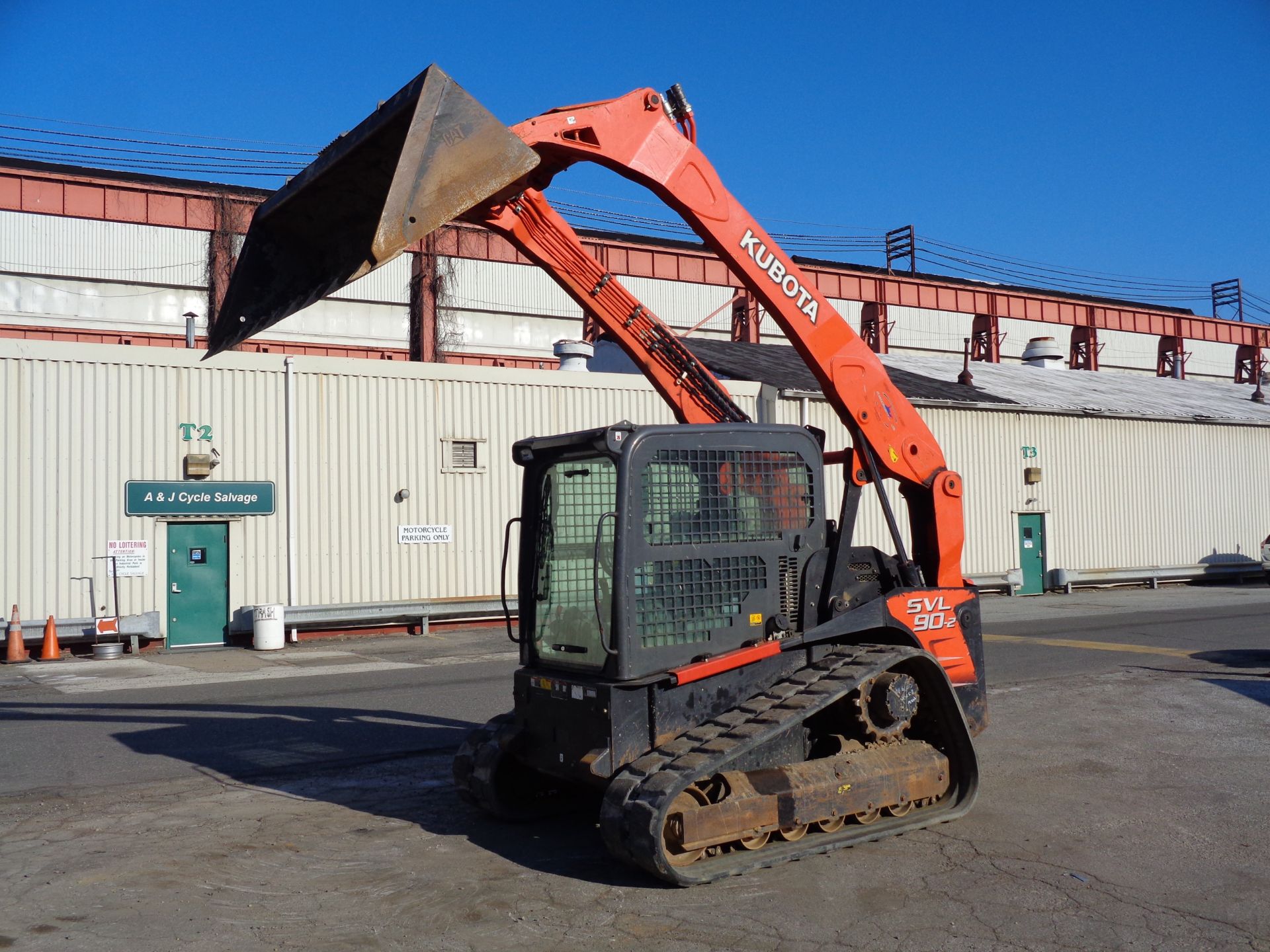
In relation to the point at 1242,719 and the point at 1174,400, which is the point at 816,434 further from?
the point at 1174,400

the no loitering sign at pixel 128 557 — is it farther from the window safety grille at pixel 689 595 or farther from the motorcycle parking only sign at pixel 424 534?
the window safety grille at pixel 689 595

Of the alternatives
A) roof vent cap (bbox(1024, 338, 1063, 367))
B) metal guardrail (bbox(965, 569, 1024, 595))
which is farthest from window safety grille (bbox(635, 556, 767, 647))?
roof vent cap (bbox(1024, 338, 1063, 367))

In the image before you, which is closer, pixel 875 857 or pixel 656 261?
pixel 875 857

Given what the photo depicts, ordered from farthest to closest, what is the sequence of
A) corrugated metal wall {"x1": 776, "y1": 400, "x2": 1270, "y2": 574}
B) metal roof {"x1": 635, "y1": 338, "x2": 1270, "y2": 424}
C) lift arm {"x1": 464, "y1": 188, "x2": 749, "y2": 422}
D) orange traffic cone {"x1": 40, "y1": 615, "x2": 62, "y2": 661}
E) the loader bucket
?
metal roof {"x1": 635, "y1": 338, "x2": 1270, "y2": 424}, corrugated metal wall {"x1": 776, "y1": 400, "x2": 1270, "y2": 574}, orange traffic cone {"x1": 40, "y1": 615, "x2": 62, "y2": 661}, lift arm {"x1": 464, "y1": 188, "x2": 749, "y2": 422}, the loader bucket

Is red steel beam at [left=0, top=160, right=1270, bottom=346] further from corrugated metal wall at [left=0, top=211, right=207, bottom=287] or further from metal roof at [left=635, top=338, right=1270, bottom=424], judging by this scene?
metal roof at [left=635, top=338, right=1270, bottom=424]

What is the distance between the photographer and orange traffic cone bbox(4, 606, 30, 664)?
16688 mm

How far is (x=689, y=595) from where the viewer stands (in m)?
6.22

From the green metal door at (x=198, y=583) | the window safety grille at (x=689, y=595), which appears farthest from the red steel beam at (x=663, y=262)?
the window safety grille at (x=689, y=595)

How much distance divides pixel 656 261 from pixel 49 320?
18453 mm

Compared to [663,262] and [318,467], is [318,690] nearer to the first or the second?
[318,467]

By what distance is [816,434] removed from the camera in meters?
6.98

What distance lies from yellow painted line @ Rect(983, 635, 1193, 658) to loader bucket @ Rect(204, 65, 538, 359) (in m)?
12.2

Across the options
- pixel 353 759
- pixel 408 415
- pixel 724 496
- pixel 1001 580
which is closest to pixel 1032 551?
pixel 1001 580

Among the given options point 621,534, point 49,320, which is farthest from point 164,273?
point 621,534
